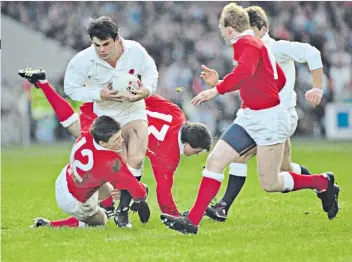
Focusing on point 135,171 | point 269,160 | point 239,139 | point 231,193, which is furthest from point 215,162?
point 231,193

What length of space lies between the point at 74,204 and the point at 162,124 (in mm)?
1418

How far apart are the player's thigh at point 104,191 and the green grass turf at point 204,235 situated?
0.40 m

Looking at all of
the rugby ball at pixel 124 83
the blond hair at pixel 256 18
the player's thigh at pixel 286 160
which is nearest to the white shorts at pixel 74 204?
the rugby ball at pixel 124 83

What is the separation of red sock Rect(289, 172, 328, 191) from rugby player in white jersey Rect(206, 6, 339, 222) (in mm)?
220

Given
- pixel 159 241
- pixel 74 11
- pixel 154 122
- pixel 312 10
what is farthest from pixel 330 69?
pixel 159 241

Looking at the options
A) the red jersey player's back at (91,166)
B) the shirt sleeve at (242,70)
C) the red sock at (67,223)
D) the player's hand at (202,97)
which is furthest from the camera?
the red sock at (67,223)

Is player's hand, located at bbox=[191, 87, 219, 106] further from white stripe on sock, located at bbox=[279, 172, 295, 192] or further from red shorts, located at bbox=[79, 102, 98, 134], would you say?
red shorts, located at bbox=[79, 102, 98, 134]

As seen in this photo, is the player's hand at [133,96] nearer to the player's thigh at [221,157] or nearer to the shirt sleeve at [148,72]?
the shirt sleeve at [148,72]

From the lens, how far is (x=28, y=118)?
28.4 m

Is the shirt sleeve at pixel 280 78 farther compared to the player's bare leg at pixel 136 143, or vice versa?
the player's bare leg at pixel 136 143

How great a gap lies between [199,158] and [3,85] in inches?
378

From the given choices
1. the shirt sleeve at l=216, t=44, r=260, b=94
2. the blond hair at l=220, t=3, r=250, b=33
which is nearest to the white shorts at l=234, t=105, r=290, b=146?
the shirt sleeve at l=216, t=44, r=260, b=94

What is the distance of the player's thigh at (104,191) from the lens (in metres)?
10.4

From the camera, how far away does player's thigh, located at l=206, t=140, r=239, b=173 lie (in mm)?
9266
